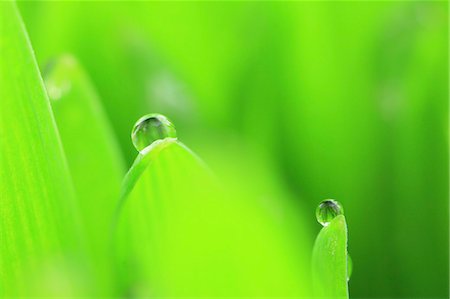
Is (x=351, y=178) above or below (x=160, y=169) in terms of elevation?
below

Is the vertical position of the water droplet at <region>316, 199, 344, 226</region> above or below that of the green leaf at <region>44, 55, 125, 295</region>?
below

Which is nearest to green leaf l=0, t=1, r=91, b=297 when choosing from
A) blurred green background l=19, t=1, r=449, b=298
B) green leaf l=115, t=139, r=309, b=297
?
green leaf l=115, t=139, r=309, b=297

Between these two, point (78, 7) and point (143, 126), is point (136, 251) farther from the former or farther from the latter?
point (78, 7)

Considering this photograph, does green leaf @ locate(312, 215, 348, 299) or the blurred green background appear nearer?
green leaf @ locate(312, 215, 348, 299)

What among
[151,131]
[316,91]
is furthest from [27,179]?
[316,91]

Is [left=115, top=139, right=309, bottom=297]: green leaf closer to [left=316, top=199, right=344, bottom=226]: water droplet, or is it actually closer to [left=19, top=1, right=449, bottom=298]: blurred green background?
[left=316, top=199, right=344, bottom=226]: water droplet

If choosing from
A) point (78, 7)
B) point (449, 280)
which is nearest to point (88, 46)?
point (78, 7)
